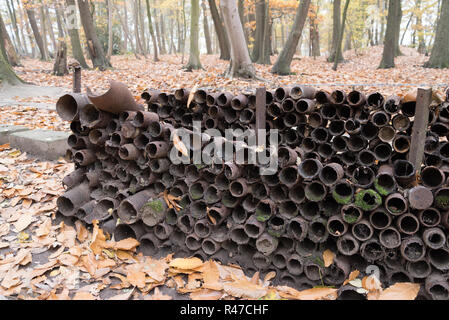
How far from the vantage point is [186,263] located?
3328 millimetres

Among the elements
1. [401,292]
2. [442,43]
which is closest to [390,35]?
[442,43]

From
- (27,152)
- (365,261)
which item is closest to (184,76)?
(27,152)

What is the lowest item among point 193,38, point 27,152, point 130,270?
point 130,270

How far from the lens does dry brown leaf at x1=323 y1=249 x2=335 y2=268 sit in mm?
3020

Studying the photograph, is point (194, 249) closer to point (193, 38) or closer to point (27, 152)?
point (27, 152)

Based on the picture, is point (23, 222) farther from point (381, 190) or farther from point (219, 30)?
point (219, 30)

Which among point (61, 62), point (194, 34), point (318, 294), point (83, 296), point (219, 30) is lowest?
point (318, 294)

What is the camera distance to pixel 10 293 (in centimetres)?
285

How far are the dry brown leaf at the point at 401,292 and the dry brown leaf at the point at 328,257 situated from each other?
1.55ft

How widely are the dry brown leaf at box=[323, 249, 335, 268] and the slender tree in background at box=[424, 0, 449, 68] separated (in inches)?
521

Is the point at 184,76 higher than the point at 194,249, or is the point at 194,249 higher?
the point at 184,76

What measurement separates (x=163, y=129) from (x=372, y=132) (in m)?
2.23

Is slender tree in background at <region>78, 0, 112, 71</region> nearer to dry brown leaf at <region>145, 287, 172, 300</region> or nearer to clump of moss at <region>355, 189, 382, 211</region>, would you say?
dry brown leaf at <region>145, 287, 172, 300</region>

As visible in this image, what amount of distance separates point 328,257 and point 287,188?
739 mm
